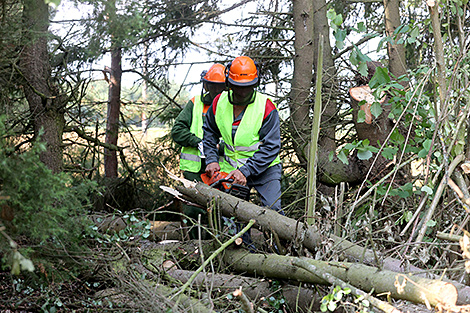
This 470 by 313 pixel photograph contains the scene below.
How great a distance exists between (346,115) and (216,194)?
2.68 meters

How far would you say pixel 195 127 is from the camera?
15.9 feet

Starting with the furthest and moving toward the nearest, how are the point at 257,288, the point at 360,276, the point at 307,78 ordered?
1. the point at 307,78
2. the point at 257,288
3. the point at 360,276

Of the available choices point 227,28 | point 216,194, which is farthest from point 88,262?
point 227,28

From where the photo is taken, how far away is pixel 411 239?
3.09 m

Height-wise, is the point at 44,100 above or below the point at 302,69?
below

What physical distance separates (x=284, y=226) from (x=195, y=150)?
1.89m

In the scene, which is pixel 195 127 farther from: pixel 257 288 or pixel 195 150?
pixel 257 288

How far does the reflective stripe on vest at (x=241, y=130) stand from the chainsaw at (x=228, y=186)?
0.22 meters

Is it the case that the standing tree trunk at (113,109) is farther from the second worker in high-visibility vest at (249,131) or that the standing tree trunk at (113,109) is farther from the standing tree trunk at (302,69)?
the second worker in high-visibility vest at (249,131)

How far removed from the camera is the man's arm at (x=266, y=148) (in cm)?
398

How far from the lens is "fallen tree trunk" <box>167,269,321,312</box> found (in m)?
2.87

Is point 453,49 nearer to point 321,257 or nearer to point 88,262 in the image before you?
point 321,257

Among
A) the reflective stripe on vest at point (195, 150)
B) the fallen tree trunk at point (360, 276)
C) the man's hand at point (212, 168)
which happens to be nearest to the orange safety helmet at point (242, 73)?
the man's hand at point (212, 168)

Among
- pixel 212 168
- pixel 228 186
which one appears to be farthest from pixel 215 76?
pixel 228 186
